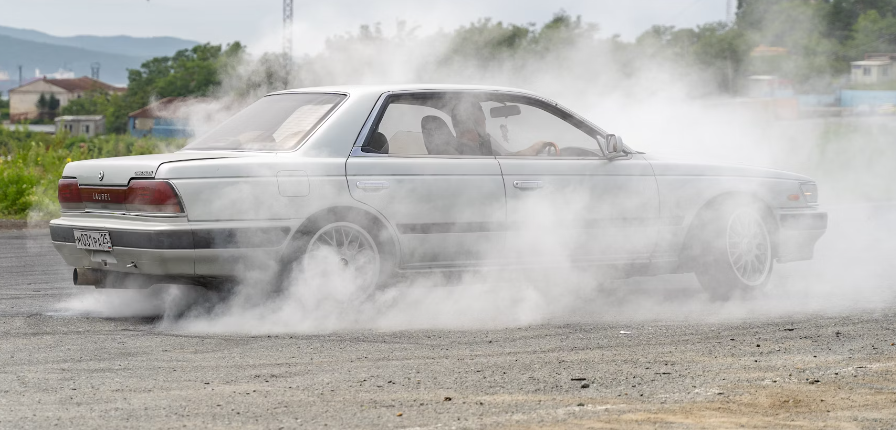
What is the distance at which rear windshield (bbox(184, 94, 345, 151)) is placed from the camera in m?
7.27

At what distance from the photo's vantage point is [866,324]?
7.15 m

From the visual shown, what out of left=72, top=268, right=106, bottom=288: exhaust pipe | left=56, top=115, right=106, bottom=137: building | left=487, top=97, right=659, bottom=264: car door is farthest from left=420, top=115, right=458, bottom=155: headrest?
left=56, top=115, right=106, bottom=137: building

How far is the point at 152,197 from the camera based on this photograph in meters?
6.69

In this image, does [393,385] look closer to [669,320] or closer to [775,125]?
[669,320]

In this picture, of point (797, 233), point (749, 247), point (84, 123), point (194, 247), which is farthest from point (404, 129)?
point (84, 123)

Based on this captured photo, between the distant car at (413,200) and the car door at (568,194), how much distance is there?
10 mm

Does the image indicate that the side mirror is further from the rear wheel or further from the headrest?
the rear wheel

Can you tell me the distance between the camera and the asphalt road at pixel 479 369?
15.0 feet

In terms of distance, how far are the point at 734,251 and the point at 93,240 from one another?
4.57m

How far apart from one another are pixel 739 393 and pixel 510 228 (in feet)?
→ 9.38

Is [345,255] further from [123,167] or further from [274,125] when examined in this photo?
[123,167]

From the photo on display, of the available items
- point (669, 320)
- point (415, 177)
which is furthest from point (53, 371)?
point (669, 320)

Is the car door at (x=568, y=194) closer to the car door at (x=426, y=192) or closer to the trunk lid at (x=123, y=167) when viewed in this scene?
the car door at (x=426, y=192)

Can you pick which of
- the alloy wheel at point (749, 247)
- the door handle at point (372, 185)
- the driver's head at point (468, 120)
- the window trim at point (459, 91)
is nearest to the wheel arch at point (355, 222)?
the door handle at point (372, 185)
